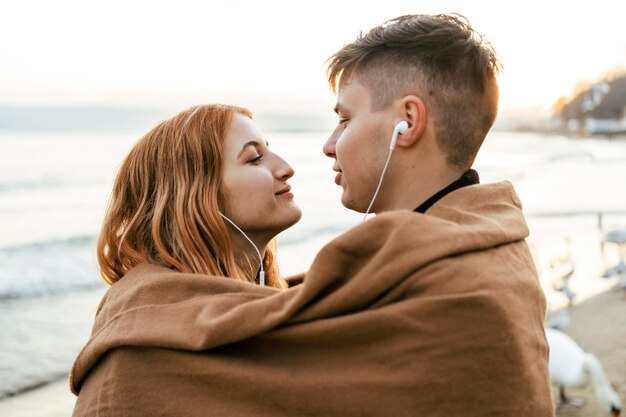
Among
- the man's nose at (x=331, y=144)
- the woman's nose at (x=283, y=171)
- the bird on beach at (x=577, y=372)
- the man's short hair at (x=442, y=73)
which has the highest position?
the man's short hair at (x=442, y=73)

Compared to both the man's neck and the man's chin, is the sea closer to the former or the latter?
the man's chin

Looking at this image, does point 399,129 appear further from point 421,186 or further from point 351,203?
point 351,203

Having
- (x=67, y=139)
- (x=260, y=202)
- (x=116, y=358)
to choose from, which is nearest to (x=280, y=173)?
(x=260, y=202)

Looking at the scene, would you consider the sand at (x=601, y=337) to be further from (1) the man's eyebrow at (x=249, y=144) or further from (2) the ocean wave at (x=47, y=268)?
(2) the ocean wave at (x=47, y=268)

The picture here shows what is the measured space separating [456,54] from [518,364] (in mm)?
1145

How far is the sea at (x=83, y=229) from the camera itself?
809cm

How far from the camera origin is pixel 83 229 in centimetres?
1702

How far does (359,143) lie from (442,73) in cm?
38

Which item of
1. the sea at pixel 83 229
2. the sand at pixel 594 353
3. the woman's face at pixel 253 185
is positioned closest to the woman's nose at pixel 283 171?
the woman's face at pixel 253 185

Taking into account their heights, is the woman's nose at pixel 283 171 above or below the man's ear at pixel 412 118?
below

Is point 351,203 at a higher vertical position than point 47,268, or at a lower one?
higher

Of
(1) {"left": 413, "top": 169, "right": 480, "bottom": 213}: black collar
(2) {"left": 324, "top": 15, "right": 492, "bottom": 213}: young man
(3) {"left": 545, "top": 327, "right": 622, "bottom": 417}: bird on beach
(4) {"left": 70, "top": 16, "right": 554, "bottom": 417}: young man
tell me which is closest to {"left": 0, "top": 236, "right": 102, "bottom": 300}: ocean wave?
(3) {"left": 545, "top": 327, "right": 622, "bottom": 417}: bird on beach

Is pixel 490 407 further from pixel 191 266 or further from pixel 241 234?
pixel 241 234

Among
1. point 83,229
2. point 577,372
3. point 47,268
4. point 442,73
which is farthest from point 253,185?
point 83,229
